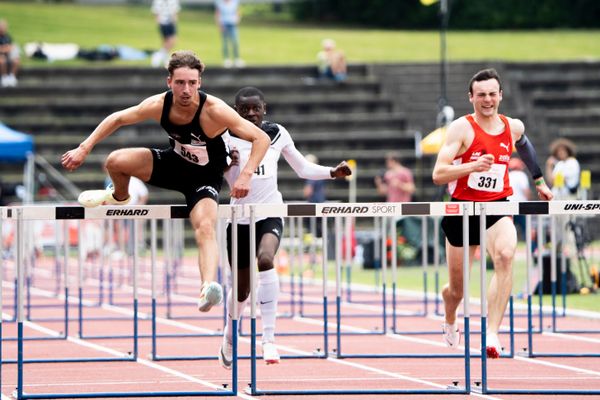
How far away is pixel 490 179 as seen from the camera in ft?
32.4

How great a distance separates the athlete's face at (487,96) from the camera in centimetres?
988

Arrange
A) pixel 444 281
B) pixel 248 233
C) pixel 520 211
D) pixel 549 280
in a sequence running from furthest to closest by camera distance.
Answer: pixel 444 281 < pixel 549 280 < pixel 248 233 < pixel 520 211

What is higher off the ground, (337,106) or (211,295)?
(337,106)

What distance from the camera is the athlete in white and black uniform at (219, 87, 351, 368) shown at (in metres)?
10.3

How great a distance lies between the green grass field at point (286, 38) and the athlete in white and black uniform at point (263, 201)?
30.2 meters

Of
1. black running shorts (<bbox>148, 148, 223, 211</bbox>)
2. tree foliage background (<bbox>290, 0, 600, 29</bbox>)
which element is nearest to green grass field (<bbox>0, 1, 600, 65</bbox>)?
tree foliage background (<bbox>290, 0, 600, 29</bbox>)

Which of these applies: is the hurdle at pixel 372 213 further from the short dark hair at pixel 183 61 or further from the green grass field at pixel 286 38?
the green grass field at pixel 286 38

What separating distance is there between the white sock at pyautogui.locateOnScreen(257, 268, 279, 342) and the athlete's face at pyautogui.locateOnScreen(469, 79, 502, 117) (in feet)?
6.55

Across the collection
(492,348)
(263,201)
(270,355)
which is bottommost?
(270,355)

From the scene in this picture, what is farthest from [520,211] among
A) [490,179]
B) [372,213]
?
[372,213]

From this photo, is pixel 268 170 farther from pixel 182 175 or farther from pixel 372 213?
pixel 372 213

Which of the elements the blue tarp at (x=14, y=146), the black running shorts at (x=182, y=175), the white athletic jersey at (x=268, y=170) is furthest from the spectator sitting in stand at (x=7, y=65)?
the black running shorts at (x=182, y=175)

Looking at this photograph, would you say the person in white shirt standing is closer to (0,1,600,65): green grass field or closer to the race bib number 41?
(0,1,600,65): green grass field

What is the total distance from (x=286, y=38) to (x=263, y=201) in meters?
38.3
